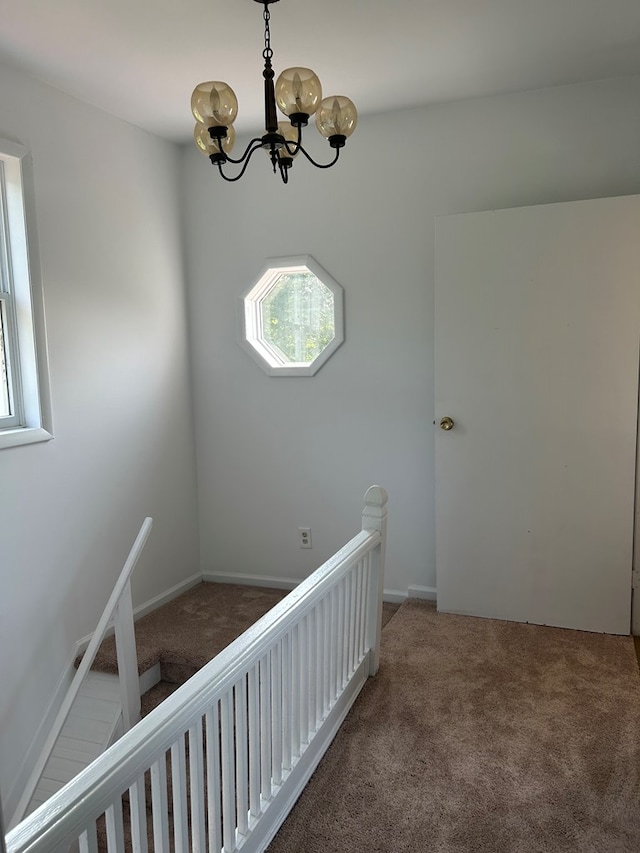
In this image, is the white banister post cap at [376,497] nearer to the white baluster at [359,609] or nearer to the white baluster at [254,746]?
the white baluster at [359,609]

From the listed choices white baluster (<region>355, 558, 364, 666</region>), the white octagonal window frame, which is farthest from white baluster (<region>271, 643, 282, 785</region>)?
the white octagonal window frame

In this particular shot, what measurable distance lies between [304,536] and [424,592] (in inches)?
28.8

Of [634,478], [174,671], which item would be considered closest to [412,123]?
[634,478]

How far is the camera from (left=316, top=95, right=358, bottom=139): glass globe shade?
186cm

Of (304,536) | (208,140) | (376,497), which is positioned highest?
(208,140)

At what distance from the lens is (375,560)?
241 cm

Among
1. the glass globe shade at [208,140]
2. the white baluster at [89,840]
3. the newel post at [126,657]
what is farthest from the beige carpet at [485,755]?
the glass globe shade at [208,140]

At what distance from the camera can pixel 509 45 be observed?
2436 mm

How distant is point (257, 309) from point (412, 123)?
4.15 feet

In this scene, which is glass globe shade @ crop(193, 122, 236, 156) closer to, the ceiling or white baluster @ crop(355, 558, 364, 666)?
the ceiling

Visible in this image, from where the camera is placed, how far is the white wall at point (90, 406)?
257 centimetres

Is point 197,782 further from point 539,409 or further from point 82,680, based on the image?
point 539,409

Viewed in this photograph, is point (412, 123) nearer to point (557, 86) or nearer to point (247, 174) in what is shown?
point (557, 86)

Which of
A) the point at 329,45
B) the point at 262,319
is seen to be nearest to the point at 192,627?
the point at 262,319
